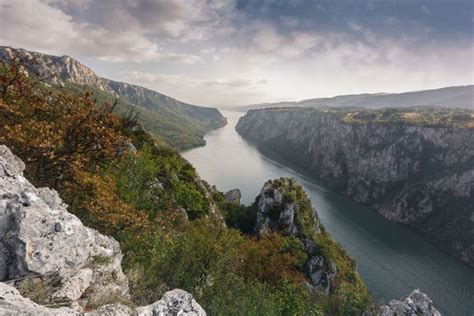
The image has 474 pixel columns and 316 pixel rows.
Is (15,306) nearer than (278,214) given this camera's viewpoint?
Yes

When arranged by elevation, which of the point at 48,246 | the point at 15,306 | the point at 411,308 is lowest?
the point at 411,308

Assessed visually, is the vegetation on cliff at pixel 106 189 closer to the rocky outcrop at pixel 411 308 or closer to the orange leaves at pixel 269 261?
the rocky outcrop at pixel 411 308

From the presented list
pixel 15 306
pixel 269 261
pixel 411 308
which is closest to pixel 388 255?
pixel 269 261

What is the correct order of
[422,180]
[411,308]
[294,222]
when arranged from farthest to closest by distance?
[422,180], [294,222], [411,308]

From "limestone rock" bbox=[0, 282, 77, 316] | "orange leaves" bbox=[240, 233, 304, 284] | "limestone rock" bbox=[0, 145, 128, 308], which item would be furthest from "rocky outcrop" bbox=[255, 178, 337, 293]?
"limestone rock" bbox=[0, 282, 77, 316]

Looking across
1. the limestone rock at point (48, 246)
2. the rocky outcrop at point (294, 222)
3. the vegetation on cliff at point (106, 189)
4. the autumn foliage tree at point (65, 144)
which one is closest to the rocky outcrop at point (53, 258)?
the limestone rock at point (48, 246)

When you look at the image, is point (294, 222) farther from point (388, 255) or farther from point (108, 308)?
point (108, 308)

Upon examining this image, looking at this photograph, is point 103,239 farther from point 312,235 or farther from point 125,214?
point 312,235
